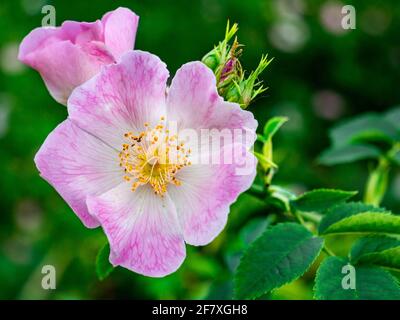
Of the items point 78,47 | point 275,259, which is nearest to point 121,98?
point 78,47

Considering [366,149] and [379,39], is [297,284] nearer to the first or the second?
[366,149]

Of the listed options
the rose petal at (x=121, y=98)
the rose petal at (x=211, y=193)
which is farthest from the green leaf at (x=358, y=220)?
the rose petal at (x=121, y=98)

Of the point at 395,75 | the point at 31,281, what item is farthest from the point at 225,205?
the point at 395,75

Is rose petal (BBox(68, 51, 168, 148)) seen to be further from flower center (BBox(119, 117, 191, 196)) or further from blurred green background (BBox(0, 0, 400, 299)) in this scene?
blurred green background (BBox(0, 0, 400, 299))

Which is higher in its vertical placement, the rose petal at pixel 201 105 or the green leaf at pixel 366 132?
the green leaf at pixel 366 132

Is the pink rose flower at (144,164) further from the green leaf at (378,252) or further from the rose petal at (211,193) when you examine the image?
the green leaf at (378,252)
